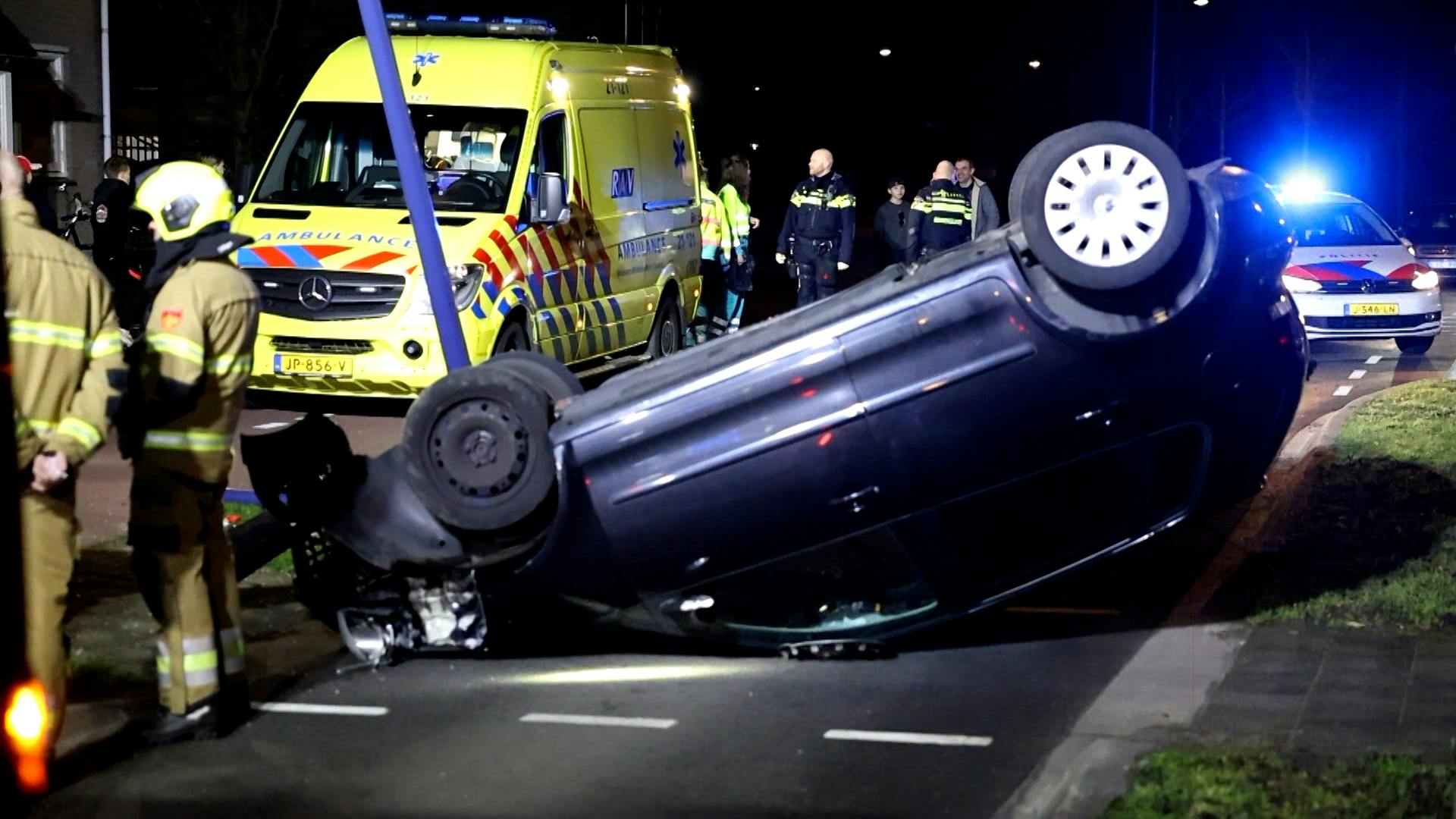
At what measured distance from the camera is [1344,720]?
5895mm

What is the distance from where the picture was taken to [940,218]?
17422 millimetres

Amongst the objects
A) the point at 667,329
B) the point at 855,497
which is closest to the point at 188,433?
the point at 855,497

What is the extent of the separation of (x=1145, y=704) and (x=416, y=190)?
4418 mm

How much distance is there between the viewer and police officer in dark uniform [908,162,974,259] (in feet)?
57.1

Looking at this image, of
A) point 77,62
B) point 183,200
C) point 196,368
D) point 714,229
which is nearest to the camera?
point 196,368

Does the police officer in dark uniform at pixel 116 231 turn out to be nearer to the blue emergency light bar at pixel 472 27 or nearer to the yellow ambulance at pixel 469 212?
the blue emergency light bar at pixel 472 27

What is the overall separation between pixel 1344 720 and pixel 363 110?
9.44 metres

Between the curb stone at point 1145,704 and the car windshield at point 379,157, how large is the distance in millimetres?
6243

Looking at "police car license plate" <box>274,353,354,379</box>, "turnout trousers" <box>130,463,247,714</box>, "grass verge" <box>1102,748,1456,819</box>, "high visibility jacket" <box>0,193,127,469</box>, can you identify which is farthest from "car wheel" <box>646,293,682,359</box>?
"grass verge" <box>1102,748,1456,819</box>

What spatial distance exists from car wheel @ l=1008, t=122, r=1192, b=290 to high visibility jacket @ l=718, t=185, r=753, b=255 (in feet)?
36.6

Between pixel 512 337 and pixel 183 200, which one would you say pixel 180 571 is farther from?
pixel 512 337

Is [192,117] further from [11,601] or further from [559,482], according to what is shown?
[11,601]

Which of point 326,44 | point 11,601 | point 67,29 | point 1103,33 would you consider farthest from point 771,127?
point 11,601

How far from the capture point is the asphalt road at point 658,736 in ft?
17.4
